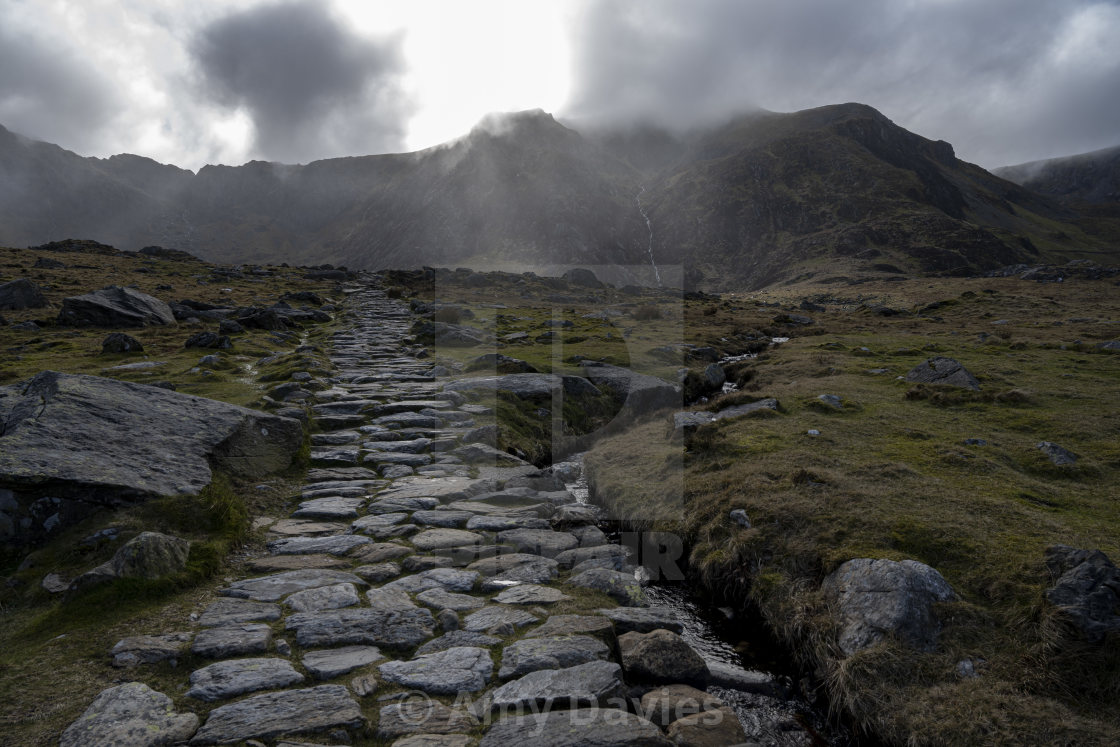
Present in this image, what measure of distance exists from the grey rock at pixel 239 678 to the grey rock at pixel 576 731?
7.74 feet

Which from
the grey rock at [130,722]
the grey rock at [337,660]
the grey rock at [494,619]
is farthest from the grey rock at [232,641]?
the grey rock at [494,619]

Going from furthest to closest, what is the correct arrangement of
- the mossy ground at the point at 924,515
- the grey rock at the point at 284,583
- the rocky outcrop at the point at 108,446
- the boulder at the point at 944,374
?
the boulder at the point at 944,374 < the rocky outcrop at the point at 108,446 < the grey rock at the point at 284,583 < the mossy ground at the point at 924,515

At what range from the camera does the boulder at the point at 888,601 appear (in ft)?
24.0

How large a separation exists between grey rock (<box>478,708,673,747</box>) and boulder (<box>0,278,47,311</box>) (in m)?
50.1

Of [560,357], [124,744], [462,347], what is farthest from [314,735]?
[462,347]

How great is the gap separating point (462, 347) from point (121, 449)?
2288 centimetres

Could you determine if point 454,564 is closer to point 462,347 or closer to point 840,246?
point 462,347

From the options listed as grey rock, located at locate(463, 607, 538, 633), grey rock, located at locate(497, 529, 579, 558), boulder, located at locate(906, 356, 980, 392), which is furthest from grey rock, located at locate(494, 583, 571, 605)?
boulder, located at locate(906, 356, 980, 392)

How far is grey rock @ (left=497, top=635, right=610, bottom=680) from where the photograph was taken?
6.28m

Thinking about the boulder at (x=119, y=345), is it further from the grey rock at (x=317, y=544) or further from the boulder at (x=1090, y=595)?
the boulder at (x=1090, y=595)

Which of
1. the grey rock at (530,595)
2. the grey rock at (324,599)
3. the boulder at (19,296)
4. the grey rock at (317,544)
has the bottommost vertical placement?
the grey rock at (530,595)

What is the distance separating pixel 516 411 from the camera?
61.7 ft

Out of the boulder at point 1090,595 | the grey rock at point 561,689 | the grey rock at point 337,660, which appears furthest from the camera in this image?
the boulder at point 1090,595

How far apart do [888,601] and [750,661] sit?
2221 millimetres
